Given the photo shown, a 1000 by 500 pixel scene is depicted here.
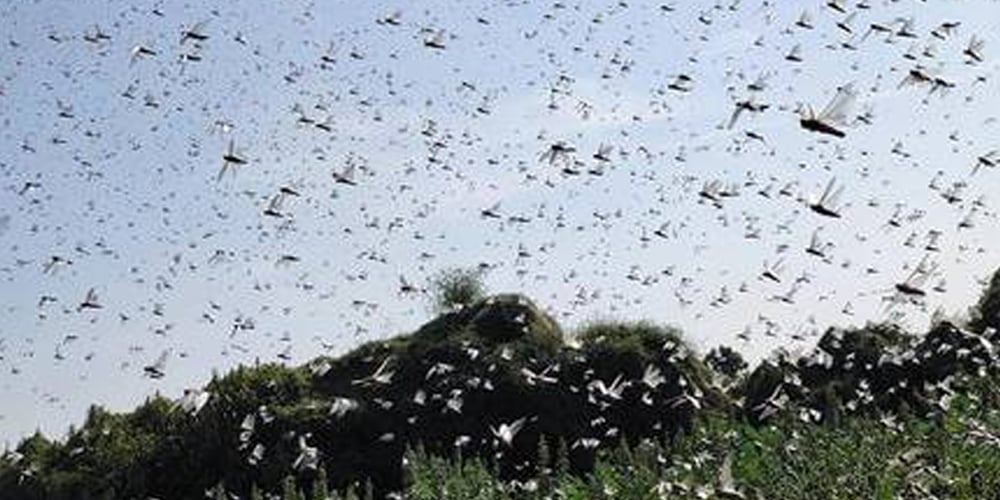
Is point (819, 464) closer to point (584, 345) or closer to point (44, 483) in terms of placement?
point (584, 345)

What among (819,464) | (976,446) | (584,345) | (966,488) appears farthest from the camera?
(584,345)

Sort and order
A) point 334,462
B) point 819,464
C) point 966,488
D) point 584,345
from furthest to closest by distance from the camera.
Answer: point 584,345
point 334,462
point 819,464
point 966,488

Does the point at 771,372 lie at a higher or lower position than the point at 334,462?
higher

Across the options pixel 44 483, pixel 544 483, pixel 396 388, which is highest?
pixel 544 483

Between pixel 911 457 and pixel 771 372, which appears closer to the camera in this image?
pixel 911 457

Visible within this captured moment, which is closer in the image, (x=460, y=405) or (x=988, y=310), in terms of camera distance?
(x=460, y=405)

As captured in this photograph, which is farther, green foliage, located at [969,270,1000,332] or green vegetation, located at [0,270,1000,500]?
green foliage, located at [969,270,1000,332]

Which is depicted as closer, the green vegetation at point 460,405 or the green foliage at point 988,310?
the green vegetation at point 460,405

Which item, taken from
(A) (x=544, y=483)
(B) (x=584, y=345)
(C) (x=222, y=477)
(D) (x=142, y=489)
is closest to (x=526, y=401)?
(B) (x=584, y=345)

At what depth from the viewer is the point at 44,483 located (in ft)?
111

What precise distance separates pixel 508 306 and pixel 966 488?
22699 millimetres

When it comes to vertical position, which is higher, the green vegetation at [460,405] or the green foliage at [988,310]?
the green foliage at [988,310]

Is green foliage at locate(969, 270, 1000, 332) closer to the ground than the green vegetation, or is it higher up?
higher up

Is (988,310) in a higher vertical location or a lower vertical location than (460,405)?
higher
